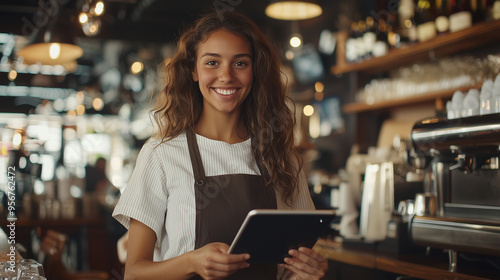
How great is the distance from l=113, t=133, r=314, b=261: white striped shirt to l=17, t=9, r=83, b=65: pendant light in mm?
2303

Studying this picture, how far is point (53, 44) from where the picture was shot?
140 inches

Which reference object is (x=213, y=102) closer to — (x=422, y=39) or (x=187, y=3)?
(x=422, y=39)

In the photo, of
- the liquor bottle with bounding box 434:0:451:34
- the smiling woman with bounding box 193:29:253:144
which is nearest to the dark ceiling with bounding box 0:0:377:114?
the liquor bottle with bounding box 434:0:451:34

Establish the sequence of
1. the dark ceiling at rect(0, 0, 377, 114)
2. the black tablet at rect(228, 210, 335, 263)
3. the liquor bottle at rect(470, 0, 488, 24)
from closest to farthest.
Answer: the black tablet at rect(228, 210, 335, 263) < the liquor bottle at rect(470, 0, 488, 24) < the dark ceiling at rect(0, 0, 377, 114)

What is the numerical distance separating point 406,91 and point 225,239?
2941 mm

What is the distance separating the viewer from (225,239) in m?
1.50

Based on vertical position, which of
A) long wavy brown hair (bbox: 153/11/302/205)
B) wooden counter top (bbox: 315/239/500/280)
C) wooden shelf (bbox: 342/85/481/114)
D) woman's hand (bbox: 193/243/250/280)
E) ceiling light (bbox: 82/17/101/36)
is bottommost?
wooden counter top (bbox: 315/239/500/280)

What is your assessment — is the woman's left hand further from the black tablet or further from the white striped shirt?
the white striped shirt

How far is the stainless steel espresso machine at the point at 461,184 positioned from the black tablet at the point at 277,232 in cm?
86

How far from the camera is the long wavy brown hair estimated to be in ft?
5.41

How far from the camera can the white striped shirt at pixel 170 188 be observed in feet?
4.92

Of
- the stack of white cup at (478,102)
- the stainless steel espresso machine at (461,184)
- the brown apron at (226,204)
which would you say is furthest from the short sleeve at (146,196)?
the stack of white cup at (478,102)

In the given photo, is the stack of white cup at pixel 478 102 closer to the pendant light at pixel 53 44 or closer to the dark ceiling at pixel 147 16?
the pendant light at pixel 53 44

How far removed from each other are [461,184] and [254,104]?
1.09 meters
